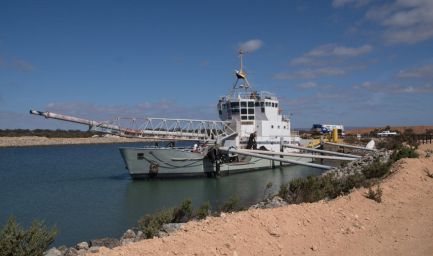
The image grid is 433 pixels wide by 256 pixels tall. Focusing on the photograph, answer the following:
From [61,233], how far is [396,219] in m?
12.6

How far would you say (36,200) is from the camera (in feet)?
81.8

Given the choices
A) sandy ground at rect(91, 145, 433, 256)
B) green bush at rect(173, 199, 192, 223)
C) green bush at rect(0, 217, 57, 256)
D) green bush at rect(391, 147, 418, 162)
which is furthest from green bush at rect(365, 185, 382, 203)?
green bush at rect(0, 217, 57, 256)

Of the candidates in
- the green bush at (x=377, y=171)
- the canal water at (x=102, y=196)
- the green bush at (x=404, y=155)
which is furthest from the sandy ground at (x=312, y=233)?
A: the canal water at (x=102, y=196)

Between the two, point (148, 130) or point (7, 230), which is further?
point (148, 130)

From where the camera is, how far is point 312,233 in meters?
8.59

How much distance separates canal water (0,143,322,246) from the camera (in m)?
18.3

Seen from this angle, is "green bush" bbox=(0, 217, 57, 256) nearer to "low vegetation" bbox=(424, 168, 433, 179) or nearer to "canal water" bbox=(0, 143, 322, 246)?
"canal water" bbox=(0, 143, 322, 246)

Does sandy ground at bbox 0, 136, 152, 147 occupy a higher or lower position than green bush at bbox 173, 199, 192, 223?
higher

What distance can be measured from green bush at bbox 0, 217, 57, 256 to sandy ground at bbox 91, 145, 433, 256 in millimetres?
1293

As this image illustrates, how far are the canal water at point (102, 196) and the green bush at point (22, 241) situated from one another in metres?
7.40

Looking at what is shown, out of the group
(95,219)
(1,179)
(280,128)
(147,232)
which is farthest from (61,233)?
(280,128)

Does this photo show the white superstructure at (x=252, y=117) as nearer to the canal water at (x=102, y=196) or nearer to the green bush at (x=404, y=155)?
the canal water at (x=102, y=196)

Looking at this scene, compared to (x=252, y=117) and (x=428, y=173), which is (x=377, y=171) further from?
(x=252, y=117)

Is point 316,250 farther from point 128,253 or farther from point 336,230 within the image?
point 128,253
